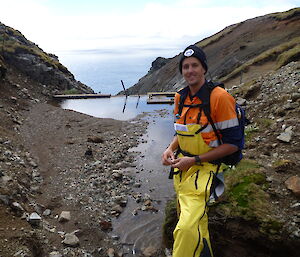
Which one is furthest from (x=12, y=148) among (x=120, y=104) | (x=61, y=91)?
(x=61, y=91)

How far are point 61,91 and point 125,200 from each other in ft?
93.0

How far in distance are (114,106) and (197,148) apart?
27041 millimetres

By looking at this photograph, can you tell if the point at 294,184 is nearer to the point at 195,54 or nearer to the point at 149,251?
the point at 149,251

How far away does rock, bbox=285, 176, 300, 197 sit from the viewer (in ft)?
23.4

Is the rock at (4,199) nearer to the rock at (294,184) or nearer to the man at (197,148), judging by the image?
the man at (197,148)

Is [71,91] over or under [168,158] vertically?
over

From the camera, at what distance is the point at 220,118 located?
14.1 feet

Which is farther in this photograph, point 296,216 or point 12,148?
point 12,148

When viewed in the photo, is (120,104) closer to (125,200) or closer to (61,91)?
(61,91)

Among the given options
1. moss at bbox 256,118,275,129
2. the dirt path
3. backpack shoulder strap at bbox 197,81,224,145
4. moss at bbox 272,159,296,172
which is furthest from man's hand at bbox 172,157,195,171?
moss at bbox 256,118,275,129

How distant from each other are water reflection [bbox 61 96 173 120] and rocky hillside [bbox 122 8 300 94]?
10.6 metres

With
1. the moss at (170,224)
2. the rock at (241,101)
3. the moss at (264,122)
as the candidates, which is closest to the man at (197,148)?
the moss at (170,224)

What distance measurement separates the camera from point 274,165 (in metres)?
8.77

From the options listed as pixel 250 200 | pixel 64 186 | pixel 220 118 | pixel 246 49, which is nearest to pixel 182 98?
pixel 220 118
